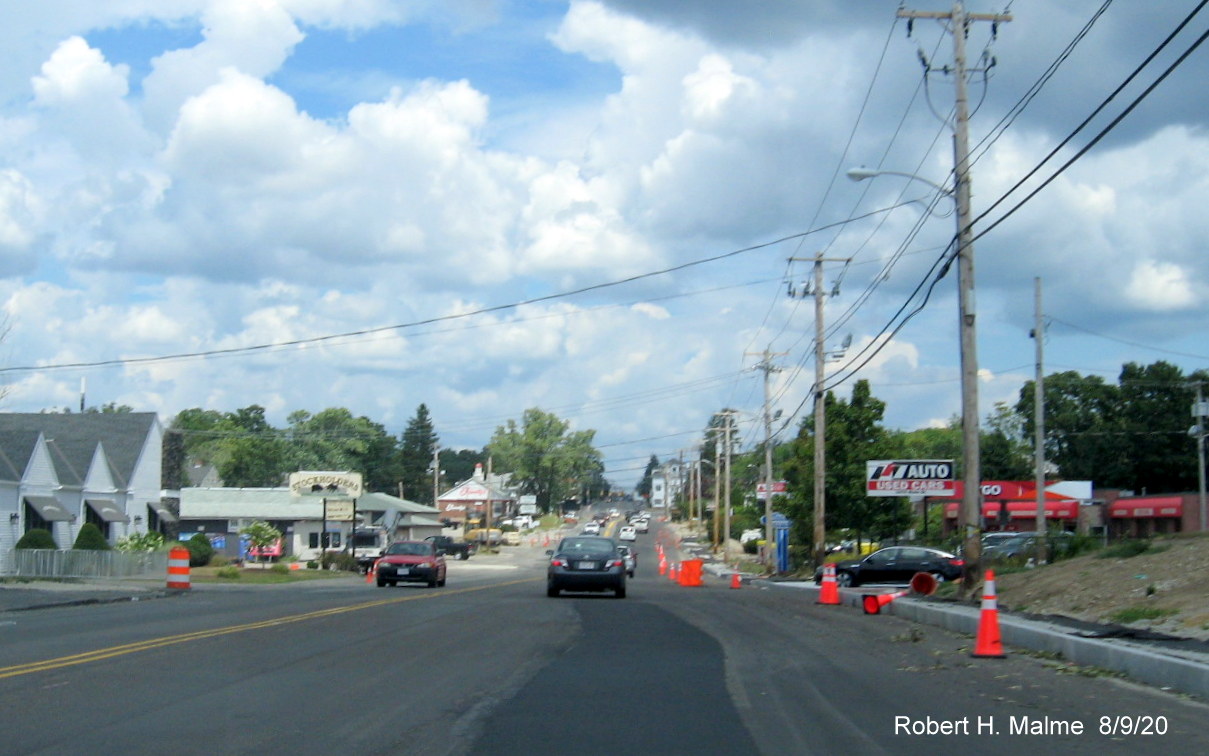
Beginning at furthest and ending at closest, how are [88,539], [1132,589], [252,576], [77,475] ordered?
[77,475] → [252,576] → [88,539] → [1132,589]

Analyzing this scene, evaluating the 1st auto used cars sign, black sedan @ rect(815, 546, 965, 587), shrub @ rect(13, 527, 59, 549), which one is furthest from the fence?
the 1st auto used cars sign

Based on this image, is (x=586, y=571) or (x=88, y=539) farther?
(x=88, y=539)

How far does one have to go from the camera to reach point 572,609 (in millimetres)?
23172

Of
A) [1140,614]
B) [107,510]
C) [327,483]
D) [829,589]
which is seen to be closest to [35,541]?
[107,510]

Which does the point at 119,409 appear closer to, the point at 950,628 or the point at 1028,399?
the point at 1028,399

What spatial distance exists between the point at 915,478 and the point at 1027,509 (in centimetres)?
3483

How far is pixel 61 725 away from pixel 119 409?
15300 cm

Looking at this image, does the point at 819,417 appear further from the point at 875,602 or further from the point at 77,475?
the point at 77,475

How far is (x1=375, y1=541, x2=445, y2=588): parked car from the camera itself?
35594mm

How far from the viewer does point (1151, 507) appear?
63.4m

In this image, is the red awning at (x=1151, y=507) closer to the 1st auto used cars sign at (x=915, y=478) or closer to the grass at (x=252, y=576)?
the 1st auto used cars sign at (x=915, y=478)

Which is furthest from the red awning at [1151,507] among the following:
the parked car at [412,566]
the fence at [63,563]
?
the fence at [63,563]

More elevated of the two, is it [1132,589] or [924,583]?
[1132,589]

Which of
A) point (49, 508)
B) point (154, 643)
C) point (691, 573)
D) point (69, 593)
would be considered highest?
point (49, 508)
